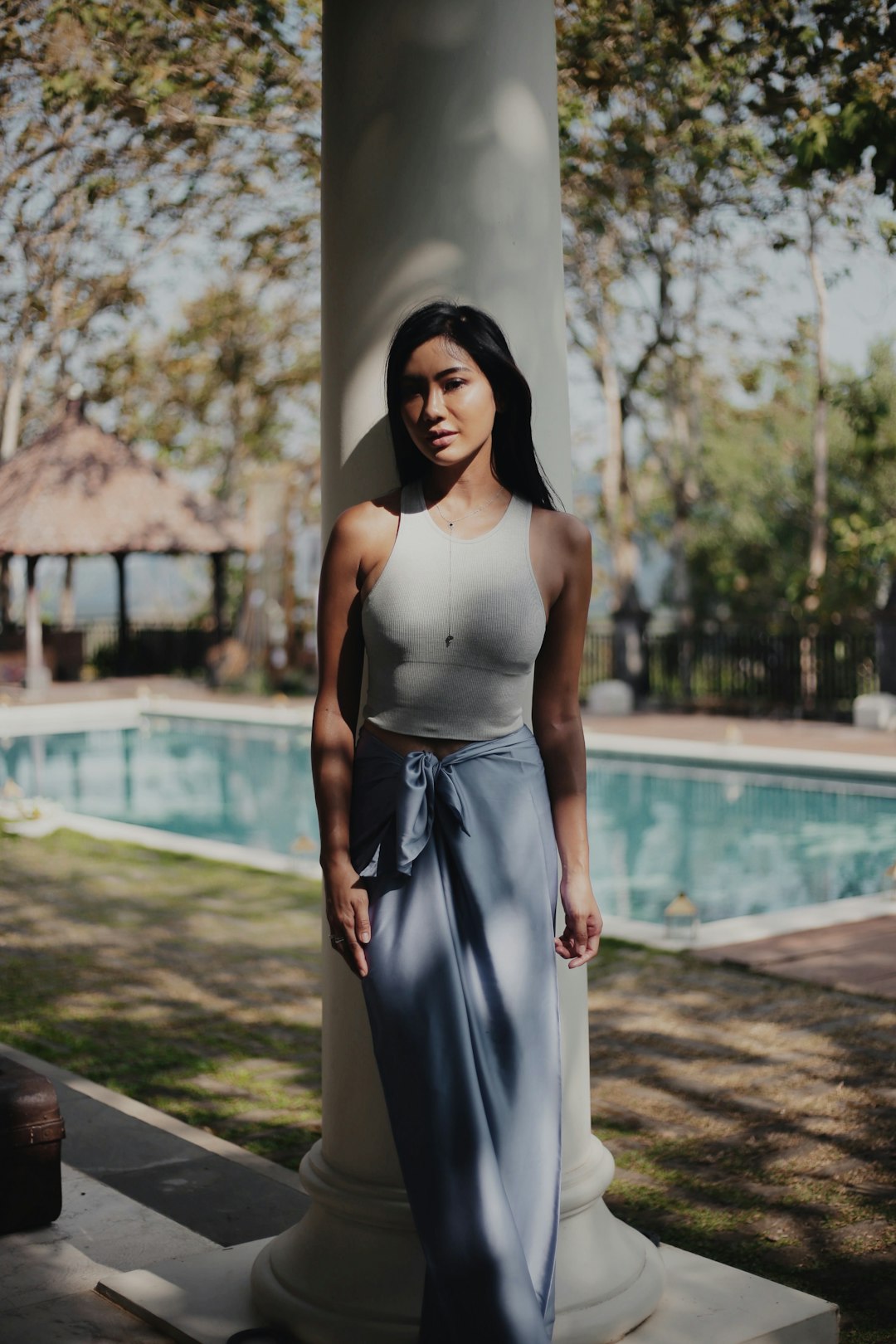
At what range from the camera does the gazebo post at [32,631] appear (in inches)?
849

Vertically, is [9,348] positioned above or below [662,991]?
above

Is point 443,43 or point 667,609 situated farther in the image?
point 667,609

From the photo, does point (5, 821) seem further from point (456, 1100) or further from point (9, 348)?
point (9, 348)

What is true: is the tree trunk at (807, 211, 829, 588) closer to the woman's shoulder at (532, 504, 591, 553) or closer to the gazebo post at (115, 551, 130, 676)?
the gazebo post at (115, 551, 130, 676)

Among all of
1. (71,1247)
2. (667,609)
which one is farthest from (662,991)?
(667,609)

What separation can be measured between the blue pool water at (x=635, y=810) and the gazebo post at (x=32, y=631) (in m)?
3.71

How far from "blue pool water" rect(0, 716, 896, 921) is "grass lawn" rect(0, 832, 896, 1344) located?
1799 mm

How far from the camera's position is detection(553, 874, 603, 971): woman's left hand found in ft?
8.76

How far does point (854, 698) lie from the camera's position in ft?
57.1

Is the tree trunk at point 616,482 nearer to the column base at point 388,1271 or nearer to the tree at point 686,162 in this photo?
the tree at point 686,162

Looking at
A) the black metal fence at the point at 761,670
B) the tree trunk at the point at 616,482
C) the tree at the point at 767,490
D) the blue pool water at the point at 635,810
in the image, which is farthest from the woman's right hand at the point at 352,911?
the tree at the point at 767,490

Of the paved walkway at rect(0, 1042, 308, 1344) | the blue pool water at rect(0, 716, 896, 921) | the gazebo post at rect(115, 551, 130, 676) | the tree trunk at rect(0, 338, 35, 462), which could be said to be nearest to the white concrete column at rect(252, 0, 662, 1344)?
the paved walkway at rect(0, 1042, 308, 1344)

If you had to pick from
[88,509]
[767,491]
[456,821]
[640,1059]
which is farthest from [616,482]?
[456,821]

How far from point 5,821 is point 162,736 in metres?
7.44
